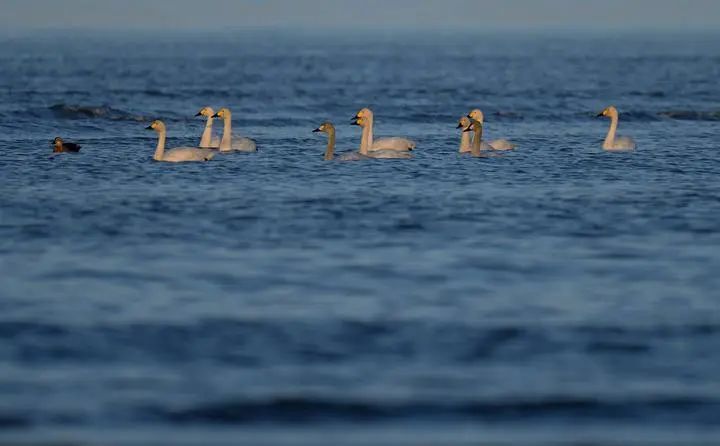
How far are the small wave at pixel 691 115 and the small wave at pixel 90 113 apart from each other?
46.9 ft

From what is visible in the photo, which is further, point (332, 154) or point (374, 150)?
point (374, 150)

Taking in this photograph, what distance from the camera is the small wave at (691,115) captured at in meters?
43.1

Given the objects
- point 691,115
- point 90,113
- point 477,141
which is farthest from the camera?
point 691,115

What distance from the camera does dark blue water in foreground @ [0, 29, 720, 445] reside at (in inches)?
412

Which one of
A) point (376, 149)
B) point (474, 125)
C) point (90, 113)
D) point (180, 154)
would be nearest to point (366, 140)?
point (376, 149)

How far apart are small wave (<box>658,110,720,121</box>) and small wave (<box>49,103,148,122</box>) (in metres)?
14.3

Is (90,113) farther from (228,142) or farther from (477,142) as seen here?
(477,142)

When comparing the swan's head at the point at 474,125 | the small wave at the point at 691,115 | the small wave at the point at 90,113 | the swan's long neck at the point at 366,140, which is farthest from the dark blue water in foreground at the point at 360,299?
the small wave at the point at 691,115

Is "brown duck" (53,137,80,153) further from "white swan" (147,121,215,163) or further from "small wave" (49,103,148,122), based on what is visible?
"small wave" (49,103,148,122)

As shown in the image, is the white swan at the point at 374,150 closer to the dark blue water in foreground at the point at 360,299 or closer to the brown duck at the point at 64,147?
Answer: the dark blue water in foreground at the point at 360,299

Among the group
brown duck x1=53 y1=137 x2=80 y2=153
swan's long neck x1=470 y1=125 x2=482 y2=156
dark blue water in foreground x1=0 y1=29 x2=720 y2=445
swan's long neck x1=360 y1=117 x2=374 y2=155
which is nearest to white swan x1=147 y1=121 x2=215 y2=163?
dark blue water in foreground x1=0 y1=29 x2=720 y2=445

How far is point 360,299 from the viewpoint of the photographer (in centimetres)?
1385

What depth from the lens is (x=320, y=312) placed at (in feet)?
43.6

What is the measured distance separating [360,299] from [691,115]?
104ft
